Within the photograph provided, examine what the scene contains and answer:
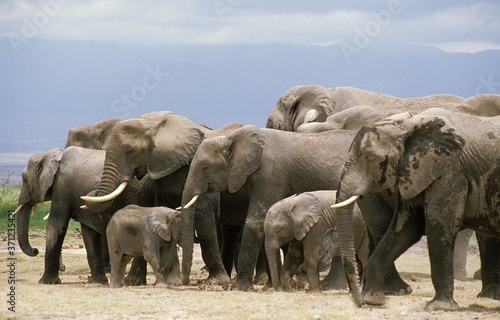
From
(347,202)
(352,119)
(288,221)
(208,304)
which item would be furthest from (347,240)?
(352,119)

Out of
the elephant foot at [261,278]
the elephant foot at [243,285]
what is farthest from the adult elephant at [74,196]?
the elephant foot at [243,285]

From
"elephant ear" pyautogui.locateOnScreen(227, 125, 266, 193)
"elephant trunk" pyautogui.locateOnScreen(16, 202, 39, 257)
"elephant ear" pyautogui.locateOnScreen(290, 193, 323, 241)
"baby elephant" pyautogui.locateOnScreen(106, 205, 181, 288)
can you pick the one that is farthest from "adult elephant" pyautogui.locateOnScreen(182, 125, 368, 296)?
"elephant trunk" pyautogui.locateOnScreen(16, 202, 39, 257)

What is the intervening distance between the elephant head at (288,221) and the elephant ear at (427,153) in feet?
7.22

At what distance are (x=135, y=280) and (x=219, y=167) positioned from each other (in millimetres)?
1853

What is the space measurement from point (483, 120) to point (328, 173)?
336cm

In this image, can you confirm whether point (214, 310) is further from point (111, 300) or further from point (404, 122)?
point (404, 122)

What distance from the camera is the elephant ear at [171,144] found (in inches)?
640

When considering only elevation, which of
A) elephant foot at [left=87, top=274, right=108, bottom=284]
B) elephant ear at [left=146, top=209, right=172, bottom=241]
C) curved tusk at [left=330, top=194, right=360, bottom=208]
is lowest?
elephant foot at [left=87, top=274, right=108, bottom=284]

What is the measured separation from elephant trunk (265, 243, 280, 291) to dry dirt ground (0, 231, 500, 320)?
24 centimetres

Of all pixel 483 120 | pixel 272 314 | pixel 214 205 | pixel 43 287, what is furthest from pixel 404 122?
pixel 43 287

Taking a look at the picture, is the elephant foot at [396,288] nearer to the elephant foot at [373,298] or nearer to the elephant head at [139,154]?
the elephant foot at [373,298]

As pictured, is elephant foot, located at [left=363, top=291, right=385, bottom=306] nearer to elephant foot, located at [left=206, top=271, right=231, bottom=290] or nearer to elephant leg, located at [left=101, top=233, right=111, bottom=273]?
elephant foot, located at [left=206, top=271, right=231, bottom=290]

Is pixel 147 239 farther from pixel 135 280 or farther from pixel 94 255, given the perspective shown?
pixel 94 255

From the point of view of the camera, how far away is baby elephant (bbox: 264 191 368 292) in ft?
47.3
